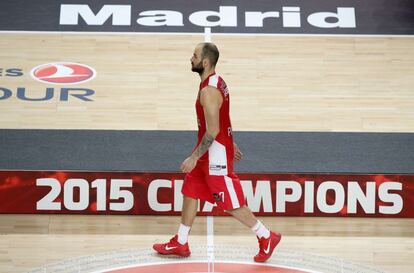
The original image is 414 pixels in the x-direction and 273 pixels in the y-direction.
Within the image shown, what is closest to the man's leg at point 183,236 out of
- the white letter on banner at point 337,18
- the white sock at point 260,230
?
the white sock at point 260,230

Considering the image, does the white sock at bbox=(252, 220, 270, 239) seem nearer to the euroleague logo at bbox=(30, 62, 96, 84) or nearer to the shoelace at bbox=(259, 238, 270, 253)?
the shoelace at bbox=(259, 238, 270, 253)

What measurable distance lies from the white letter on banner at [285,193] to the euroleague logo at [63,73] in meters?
2.95

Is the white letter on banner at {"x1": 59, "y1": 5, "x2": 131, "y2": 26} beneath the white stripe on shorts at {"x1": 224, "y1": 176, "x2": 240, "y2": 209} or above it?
above

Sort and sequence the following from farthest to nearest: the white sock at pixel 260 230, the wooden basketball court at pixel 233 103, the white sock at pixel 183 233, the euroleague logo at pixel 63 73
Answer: the euroleague logo at pixel 63 73 < the wooden basketball court at pixel 233 103 < the white sock at pixel 183 233 < the white sock at pixel 260 230

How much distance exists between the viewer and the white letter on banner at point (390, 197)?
8.80m

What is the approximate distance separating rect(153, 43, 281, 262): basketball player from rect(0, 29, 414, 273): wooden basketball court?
0.50 metres

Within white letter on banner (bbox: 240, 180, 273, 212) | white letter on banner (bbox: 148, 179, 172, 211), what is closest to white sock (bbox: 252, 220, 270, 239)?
white letter on banner (bbox: 240, 180, 273, 212)

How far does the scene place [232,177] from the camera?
771 centimetres

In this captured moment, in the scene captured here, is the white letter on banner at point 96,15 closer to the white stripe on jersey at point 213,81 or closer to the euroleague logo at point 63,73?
the euroleague logo at point 63,73

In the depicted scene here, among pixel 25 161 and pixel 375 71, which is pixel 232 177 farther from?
pixel 375 71

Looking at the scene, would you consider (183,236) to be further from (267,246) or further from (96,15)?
(96,15)

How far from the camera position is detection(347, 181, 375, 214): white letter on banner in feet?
28.9

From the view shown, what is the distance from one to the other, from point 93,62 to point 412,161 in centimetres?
376

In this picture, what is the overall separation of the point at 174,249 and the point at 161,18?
4.61m
